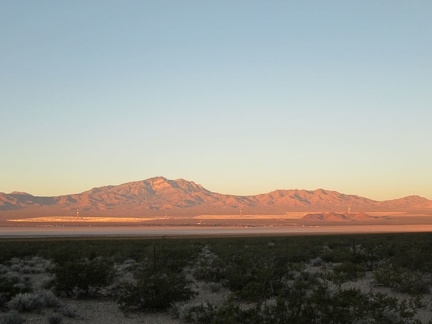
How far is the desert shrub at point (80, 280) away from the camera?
63.4ft

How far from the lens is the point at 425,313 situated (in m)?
15.0

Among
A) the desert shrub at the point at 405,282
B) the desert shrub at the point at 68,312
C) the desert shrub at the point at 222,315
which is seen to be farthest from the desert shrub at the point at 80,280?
the desert shrub at the point at 405,282

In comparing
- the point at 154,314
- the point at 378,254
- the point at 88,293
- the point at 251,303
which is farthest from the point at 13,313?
the point at 378,254

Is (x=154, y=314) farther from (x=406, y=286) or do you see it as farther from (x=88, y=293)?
(x=406, y=286)

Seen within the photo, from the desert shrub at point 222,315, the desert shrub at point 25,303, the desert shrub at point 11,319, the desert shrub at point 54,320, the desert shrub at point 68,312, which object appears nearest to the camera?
the desert shrub at point 222,315

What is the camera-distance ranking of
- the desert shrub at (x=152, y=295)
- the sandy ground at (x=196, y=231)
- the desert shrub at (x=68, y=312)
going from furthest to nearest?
the sandy ground at (x=196, y=231) < the desert shrub at (x=152, y=295) < the desert shrub at (x=68, y=312)

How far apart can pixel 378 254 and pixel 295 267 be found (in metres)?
10.5

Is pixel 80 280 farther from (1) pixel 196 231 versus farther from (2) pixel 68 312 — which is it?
(1) pixel 196 231

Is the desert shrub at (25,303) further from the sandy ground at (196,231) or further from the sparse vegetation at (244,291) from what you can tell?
→ the sandy ground at (196,231)

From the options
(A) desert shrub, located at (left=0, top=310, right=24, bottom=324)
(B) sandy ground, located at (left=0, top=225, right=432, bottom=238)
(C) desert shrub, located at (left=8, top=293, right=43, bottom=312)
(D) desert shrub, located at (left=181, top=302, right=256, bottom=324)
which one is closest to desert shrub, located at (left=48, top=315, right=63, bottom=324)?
(A) desert shrub, located at (left=0, top=310, right=24, bottom=324)

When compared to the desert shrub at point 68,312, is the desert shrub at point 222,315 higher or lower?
higher

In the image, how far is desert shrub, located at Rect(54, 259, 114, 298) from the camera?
63.4 feet

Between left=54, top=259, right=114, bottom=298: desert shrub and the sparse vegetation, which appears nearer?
the sparse vegetation

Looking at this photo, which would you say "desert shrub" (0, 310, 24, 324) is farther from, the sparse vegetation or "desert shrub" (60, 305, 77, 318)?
→ "desert shrub" (60, 305, 77, 318)
